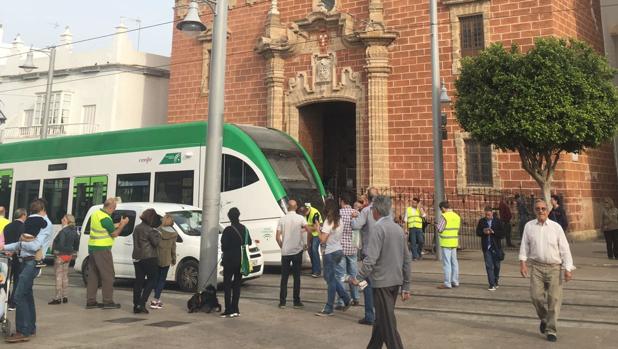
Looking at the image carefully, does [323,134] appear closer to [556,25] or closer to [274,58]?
[274,58]

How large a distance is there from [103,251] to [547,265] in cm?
674

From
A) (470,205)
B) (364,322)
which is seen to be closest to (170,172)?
(364,322)

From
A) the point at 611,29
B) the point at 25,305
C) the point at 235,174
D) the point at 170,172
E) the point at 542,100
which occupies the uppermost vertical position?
the point at 611,29

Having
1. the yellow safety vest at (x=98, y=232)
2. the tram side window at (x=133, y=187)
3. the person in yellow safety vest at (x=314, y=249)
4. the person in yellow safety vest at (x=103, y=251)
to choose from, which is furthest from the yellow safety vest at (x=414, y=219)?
the yellow safety vest at (x=98, y=232)

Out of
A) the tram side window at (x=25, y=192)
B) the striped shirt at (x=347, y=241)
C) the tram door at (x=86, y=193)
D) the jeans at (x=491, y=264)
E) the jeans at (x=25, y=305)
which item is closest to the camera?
the jeans at (x=25, y=305)

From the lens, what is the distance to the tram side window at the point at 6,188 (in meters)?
16.8

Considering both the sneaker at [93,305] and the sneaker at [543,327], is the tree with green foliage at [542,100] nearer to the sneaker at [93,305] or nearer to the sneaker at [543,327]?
the sneaker at [543,327]

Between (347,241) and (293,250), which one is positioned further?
(293,250)

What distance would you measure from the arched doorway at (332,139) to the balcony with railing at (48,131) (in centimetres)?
1240

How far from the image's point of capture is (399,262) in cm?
530

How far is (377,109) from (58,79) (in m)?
19.8

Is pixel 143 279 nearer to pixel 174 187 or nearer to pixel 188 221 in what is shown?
pixel 188 221

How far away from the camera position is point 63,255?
9.20 metres

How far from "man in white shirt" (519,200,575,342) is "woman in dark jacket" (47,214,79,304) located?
7.62 m
